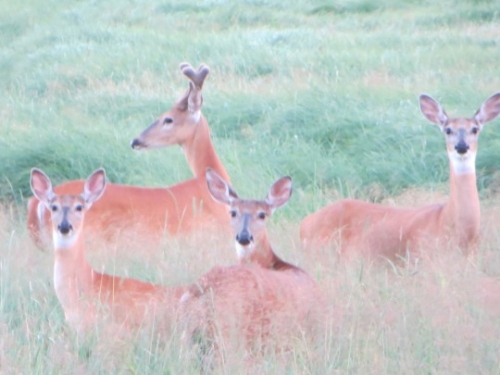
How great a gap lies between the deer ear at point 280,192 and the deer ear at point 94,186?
862mm

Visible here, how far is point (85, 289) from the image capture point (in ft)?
17.5

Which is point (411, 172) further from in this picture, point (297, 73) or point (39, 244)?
point (297, 73)

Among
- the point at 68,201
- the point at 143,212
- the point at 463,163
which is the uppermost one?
the point at 68,201

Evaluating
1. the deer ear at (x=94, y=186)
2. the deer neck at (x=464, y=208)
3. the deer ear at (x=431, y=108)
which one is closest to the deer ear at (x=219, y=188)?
the deer ear at (x=94, y=186)

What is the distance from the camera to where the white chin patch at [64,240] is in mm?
5512

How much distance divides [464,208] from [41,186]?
2.22 m

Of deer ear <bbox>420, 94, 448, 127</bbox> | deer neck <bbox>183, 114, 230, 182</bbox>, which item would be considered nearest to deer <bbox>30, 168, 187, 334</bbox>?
deer ear <bbox>420, 94, 448, 127</bbox>

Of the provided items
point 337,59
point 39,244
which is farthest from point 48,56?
point 39,244

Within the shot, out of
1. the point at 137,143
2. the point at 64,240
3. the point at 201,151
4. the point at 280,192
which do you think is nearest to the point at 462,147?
the point at 280,192

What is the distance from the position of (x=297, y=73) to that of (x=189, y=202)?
6.61 m

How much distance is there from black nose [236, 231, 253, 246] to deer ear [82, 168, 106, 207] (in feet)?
2.42

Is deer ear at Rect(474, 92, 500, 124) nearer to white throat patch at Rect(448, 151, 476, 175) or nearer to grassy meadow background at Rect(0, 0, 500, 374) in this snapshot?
white throat patch at Rect(448, 151, 476, 175)

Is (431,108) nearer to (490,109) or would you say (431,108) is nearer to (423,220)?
(490,109)

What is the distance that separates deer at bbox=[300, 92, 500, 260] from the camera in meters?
6.49
